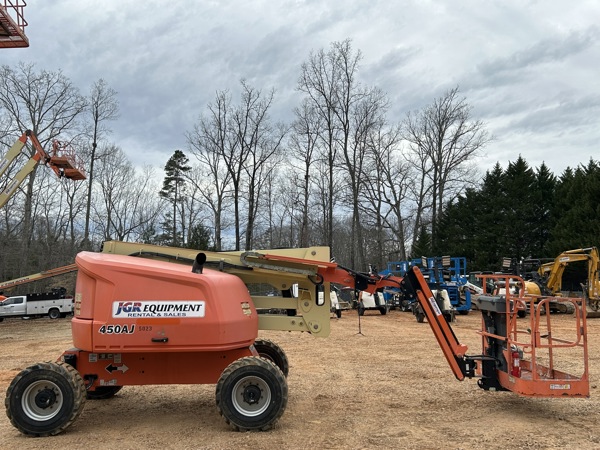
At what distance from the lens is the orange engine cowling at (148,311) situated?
640cm

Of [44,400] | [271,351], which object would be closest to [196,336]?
[44,400]

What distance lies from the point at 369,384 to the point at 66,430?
520cm

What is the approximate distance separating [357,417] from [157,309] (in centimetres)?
316

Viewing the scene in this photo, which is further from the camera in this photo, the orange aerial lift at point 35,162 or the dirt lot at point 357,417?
the orange aerial lift at point 35,162

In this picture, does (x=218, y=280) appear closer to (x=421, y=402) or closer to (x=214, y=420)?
(x=214, y=420)

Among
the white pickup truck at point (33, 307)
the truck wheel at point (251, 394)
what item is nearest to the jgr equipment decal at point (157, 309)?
the truck wheel at point (251, 394)

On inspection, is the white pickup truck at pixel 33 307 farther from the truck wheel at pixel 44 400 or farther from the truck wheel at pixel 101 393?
the truck wheel at pixel 44 400

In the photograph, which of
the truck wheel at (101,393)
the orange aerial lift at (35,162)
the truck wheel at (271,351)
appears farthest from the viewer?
the orange aerial lift at (35,162)

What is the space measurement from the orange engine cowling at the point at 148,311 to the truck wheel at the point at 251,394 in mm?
363

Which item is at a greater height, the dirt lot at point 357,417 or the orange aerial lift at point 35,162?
the orange aerial lift at point 35,162

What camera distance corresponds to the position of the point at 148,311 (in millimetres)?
A: 6426

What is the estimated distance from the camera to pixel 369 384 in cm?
963

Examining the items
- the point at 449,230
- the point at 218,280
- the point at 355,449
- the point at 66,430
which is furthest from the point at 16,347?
the point at 449,230

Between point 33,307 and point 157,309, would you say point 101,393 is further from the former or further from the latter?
point 33,307
